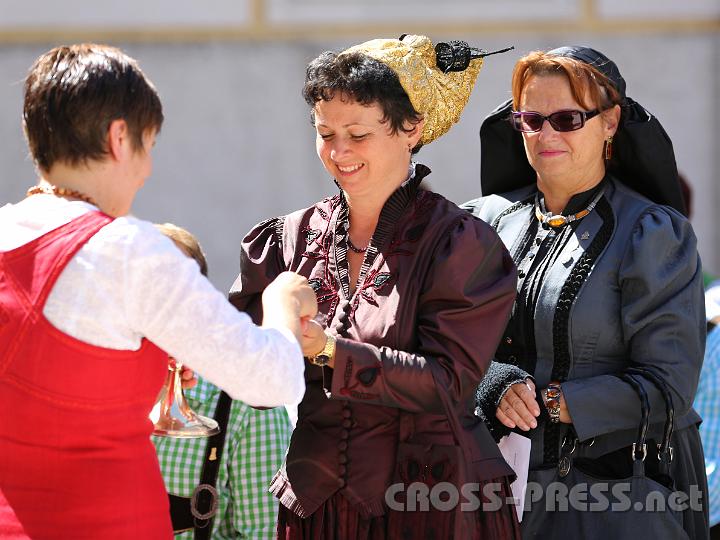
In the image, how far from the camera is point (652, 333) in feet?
10.0

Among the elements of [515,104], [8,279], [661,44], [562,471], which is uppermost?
[661,44]

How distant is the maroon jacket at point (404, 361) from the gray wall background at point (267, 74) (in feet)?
14.9

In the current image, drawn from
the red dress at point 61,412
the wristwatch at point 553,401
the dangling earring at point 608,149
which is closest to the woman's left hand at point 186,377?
the red dress at point 61,412

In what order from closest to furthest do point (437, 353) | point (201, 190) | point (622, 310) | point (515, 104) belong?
1. point (437, 353)
2. point (622, 310)
3. point (515, 104)
4. point (201, 190)

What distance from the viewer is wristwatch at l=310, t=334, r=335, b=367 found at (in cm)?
253

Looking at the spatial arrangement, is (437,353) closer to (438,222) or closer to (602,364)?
(438,222)

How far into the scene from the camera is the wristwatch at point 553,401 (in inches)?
121

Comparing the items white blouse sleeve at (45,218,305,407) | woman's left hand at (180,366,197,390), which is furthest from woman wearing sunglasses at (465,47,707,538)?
white blouse sleeve at (45,218,305,407)

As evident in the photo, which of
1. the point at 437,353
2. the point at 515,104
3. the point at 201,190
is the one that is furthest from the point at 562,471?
the point at 201,190

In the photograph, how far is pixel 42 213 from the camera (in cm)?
212

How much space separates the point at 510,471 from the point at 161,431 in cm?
84

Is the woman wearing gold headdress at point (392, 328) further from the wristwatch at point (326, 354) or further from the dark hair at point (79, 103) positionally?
the dark hair at point (79, 103)

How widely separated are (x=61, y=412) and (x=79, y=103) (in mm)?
571

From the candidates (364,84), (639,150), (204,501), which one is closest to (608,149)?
(639,150)
